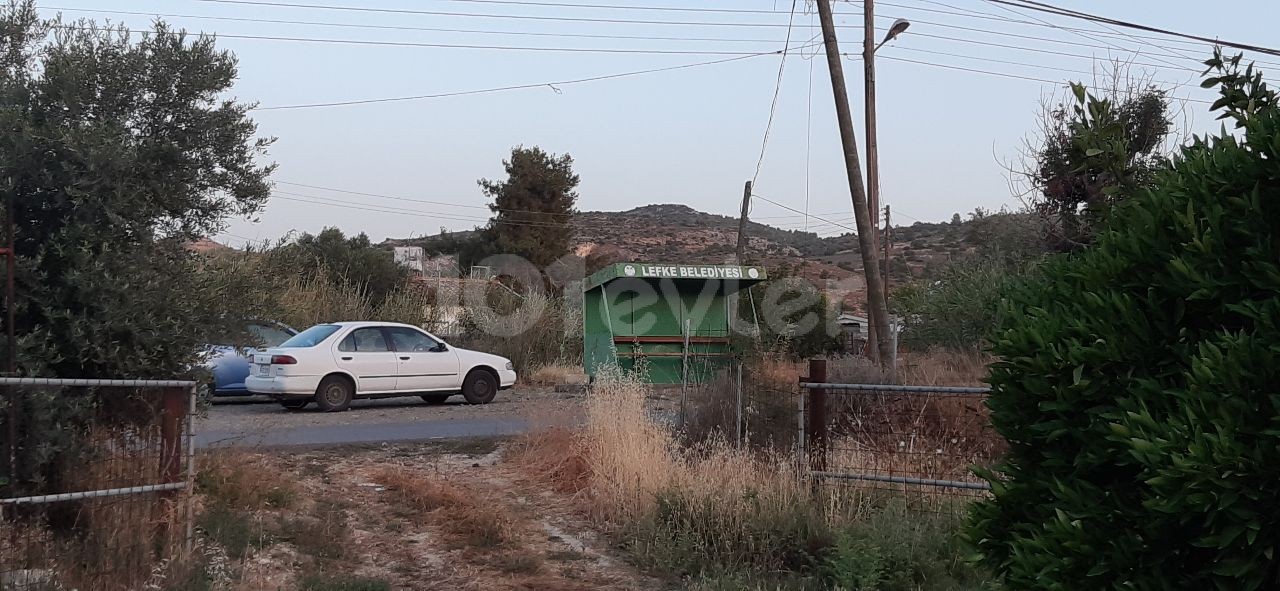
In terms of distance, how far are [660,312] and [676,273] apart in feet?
3.02

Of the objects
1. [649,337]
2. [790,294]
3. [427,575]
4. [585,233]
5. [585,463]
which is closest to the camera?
[427,575]

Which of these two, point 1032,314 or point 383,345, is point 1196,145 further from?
point 383,345

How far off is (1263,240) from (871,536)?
13.2ft

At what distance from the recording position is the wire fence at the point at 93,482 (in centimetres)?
505

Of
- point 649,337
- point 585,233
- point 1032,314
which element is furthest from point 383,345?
point 585,233

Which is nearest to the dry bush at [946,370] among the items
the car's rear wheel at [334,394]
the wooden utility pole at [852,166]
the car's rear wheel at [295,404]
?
the wooden utility pole at [852,166]

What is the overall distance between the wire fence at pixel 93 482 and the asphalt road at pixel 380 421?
4055 mm

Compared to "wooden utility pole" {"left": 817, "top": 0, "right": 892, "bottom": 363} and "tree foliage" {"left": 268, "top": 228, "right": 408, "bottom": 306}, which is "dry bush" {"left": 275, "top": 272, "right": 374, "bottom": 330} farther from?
"wooden utility pole" {"left": 817, "top": 0, "right": 892, "bottom": 363}

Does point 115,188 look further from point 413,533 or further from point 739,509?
point 739,509

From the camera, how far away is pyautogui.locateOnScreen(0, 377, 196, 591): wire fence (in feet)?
16.6

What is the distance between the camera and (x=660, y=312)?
19.2 m

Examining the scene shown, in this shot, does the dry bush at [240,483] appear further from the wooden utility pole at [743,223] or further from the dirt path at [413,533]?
the wooden utility pole at [743,223]

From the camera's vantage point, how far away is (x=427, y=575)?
6.46 metres

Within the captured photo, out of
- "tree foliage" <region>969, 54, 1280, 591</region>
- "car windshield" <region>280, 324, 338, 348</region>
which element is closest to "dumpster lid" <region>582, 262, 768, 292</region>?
"car windshield" <region>280, 324, 338, 348</region>
